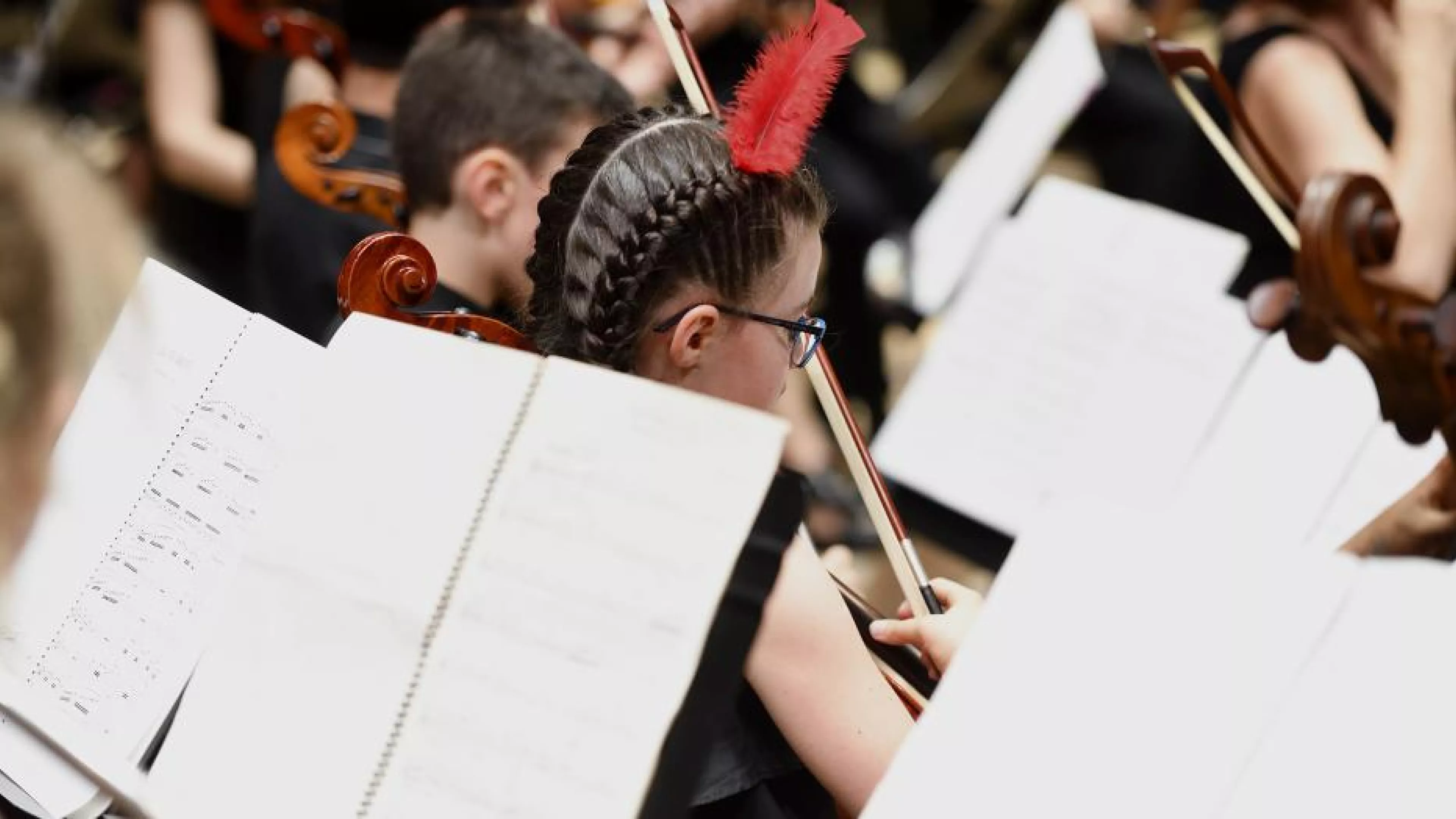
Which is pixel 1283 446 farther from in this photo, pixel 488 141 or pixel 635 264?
pixel 488 141

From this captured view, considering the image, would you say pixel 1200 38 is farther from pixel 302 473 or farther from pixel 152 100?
pixel 302 473

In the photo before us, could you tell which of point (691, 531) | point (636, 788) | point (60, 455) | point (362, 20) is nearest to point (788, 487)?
point (691, 531)

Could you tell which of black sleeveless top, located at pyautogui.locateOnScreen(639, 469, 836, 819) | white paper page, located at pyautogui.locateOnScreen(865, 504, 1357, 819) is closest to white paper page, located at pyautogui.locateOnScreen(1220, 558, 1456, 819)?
white paper page, located at pyautogui.locateOnScreen(865, 504, 1357, 819)

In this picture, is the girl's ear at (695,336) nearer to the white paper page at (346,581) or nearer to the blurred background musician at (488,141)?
the white paper page at (346,581)

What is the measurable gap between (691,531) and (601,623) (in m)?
0.07

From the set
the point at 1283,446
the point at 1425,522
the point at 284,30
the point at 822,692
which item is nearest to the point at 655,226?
the point at 822,692

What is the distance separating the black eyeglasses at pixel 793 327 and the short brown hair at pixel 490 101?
0.59m

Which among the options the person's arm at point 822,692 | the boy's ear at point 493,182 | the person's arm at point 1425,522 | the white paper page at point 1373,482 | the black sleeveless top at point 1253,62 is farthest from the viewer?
the black sleeveless top at point 1253,62

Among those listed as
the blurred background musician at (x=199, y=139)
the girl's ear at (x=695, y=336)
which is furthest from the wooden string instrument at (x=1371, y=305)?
the blurred background musician at (x=199, y=139)

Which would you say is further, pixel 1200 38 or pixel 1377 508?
pixel 1200 38

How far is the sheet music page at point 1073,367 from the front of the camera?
6.04 ft

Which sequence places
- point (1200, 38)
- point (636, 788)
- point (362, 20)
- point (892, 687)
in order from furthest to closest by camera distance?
point (1200, 38), point (362, 20), point (892, 687), point (636, 788)

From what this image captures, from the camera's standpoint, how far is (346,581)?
40.3 inches

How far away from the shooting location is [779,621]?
3.77 feet
